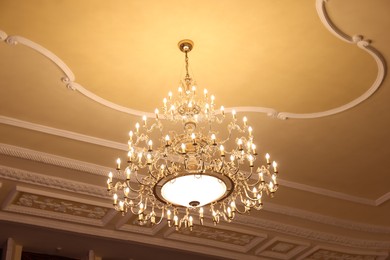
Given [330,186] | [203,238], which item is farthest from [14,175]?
[330,186]

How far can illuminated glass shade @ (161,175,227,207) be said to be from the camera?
17.4 feet

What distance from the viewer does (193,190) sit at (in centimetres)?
534

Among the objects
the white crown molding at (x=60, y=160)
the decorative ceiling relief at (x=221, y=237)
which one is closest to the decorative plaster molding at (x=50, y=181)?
the white crown molding at (x=60, y=160)

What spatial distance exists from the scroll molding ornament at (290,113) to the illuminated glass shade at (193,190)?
1.80 meters

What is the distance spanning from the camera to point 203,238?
9.70 meters

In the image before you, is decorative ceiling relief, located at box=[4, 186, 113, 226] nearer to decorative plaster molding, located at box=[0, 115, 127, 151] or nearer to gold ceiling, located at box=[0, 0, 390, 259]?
gold ceiling, located at box=[0, 0, 390, 259]

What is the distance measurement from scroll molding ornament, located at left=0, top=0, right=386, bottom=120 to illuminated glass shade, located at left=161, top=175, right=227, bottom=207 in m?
1.80

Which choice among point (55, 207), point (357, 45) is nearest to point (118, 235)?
point (55, 207)

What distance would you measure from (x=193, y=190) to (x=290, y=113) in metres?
2.35

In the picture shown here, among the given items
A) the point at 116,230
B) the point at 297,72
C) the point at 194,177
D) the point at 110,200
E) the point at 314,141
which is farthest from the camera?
the point at 116,230

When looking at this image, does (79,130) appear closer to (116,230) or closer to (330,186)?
(116,230)

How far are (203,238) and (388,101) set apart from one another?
4260 millimetres

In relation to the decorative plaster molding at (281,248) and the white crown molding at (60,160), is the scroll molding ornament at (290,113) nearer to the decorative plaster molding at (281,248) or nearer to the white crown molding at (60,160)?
the white crown molding at (60,160)

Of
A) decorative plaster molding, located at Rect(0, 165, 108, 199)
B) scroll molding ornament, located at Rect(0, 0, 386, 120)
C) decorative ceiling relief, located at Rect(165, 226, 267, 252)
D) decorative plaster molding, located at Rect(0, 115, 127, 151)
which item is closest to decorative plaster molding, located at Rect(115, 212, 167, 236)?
decorative ceiling relief, located at Rect(165, 226, 267, 252)
